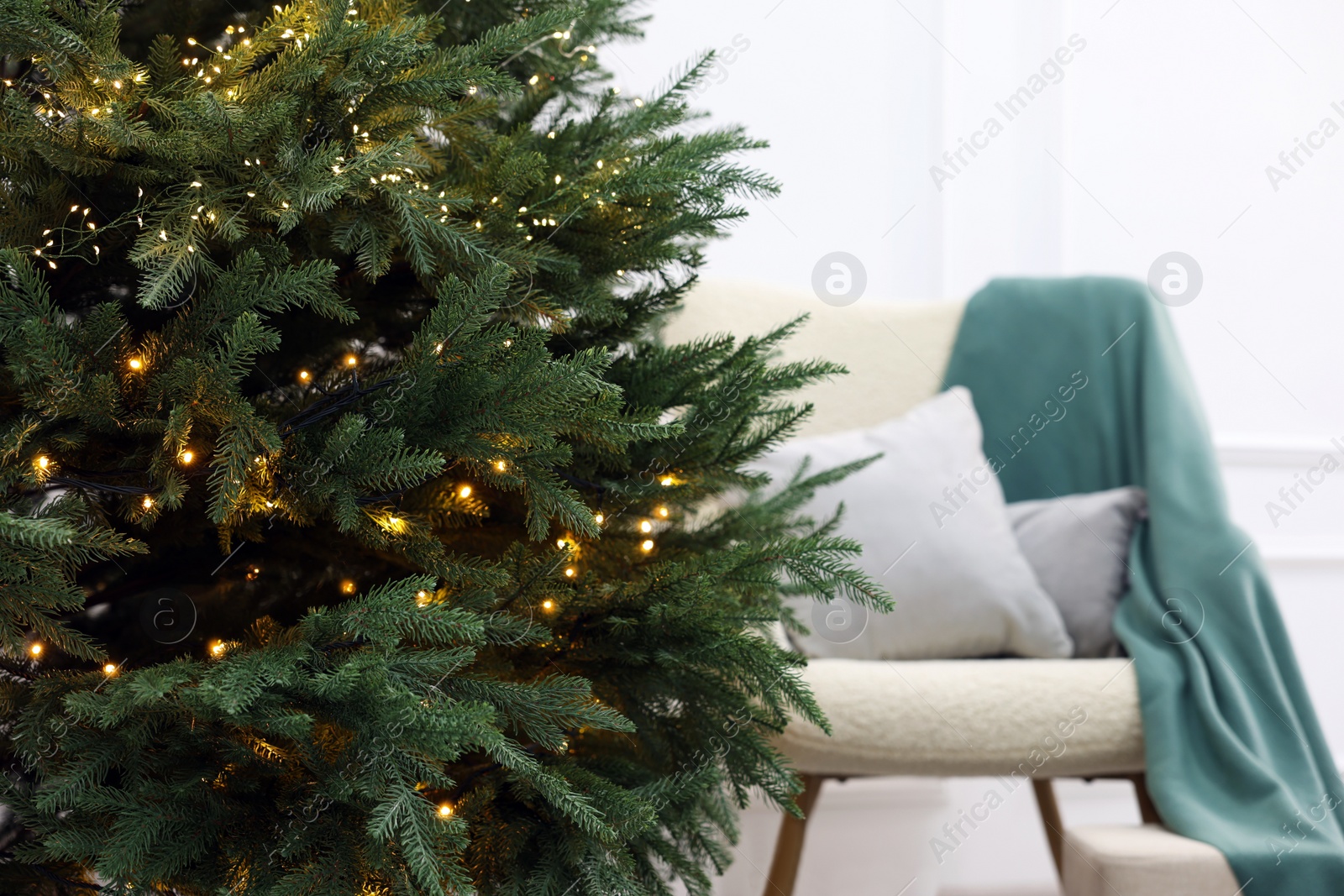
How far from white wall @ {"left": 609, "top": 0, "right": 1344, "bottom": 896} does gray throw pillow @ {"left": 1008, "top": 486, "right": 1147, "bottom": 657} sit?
0.84 m

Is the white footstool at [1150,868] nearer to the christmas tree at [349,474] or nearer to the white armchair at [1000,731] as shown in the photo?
the white armchair at [1000,731]

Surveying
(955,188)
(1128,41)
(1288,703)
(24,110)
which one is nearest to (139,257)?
(24,110)

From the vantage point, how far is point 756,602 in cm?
79

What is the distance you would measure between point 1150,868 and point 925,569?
0.43 metres

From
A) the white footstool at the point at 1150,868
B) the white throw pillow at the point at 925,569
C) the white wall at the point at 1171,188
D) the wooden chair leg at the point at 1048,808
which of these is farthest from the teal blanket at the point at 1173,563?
the white wall at the point at 1171,188

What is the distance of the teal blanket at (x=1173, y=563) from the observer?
987 millimetres

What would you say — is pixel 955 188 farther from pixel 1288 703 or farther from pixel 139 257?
pixel 139 257

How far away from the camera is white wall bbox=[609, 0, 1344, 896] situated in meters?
2.06

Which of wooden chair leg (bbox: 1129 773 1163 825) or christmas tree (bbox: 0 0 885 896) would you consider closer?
christmas tree (bbox: 0 0 885 896)

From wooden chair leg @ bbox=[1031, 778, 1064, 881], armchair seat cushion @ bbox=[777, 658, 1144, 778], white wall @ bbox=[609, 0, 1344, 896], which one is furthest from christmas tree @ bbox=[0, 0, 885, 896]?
white wall @ bbox=[609, 0, 1344, 896]

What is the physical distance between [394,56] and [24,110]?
202mm

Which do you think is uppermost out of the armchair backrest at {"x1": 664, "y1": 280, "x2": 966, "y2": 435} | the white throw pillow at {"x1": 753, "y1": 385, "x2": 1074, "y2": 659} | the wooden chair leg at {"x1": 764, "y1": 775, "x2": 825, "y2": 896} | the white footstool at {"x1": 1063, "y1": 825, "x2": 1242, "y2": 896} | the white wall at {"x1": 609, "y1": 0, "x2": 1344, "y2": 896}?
the white wall at {"x1": 609, "y1": 0, "x2": 1344, "y2": 896}

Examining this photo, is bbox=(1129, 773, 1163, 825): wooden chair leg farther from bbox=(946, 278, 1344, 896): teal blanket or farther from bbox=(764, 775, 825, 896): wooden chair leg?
bbox=(764, 775, 825, 896): wooden chair leg

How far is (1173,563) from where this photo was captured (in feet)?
3.92
